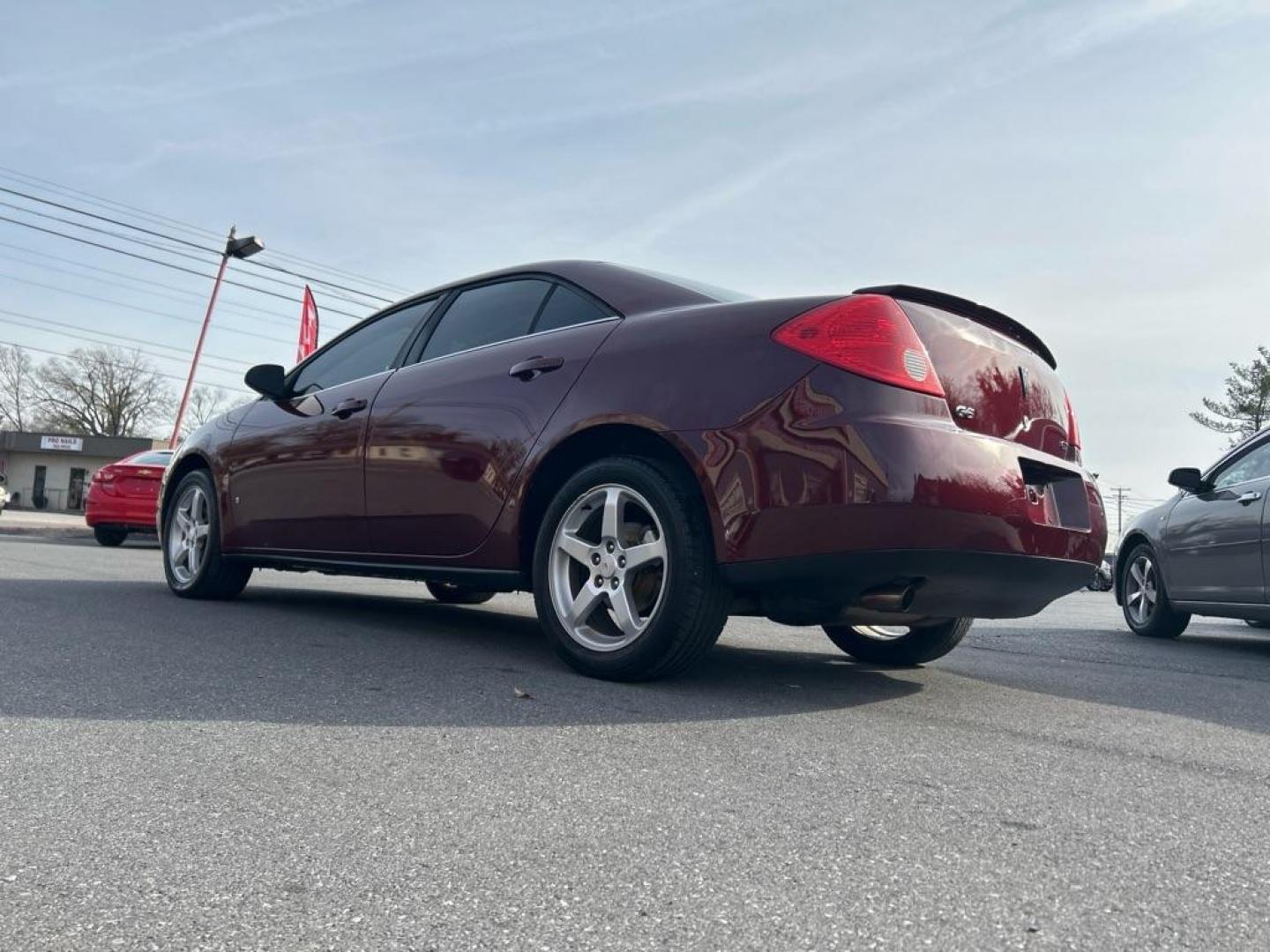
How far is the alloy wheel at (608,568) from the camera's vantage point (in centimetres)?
328

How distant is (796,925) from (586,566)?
6.82ft

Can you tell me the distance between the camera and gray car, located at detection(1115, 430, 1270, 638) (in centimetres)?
612

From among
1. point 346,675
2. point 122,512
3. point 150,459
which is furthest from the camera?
point 150,459

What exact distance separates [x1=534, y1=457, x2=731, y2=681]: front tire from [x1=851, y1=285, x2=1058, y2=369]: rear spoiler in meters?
0.88

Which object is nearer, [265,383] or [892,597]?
[892,597]

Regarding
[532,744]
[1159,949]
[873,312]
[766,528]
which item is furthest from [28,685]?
[1159,949]

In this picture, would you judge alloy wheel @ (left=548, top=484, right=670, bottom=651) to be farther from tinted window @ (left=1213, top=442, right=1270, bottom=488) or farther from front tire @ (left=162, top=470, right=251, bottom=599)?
tinted window @ (left=1213, top=442, right=1270, bottom=488)

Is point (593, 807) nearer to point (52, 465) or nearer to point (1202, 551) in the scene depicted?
point (1202, 551)

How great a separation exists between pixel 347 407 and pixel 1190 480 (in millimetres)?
5282

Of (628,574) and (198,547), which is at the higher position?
(628,574)

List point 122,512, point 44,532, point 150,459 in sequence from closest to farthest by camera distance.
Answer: point 122,512, point 150,459, point 44,532

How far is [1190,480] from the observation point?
6738 millimetres

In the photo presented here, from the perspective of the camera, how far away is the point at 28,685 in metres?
2.98

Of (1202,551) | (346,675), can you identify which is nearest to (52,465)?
(1202,551)
